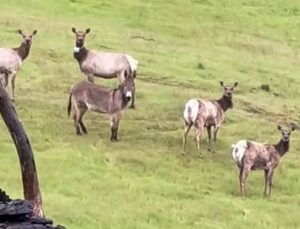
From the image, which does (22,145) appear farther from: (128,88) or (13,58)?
(13,58)

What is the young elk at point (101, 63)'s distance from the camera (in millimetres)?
28875

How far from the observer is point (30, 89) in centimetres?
3017

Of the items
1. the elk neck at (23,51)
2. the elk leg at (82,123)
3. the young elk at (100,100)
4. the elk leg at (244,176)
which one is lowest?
the elk leg at (244,176)

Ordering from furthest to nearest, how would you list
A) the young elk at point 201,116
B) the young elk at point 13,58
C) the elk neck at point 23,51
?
the elk neck at point 23,51 → the young elk at point 13,58 → the young elk at point 201,116

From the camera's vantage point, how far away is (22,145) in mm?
11695

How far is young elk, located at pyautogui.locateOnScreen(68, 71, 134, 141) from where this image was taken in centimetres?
2583

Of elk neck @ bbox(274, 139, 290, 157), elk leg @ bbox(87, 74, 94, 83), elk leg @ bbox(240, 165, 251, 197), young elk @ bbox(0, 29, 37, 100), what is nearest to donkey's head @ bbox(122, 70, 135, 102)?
elk leg @ bbox(87, 74, 94, 83)

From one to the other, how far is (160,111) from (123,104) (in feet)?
10.4

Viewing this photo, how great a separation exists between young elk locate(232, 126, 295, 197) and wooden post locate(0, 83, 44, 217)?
10.9 m

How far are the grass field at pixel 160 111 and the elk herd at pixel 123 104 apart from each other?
46 cm

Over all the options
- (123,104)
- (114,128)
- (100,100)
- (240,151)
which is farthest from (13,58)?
(240,151)

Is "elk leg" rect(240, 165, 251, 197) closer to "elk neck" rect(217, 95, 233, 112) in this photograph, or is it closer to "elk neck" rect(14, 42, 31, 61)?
"elk neck" rect(217, 95, 233, 112)

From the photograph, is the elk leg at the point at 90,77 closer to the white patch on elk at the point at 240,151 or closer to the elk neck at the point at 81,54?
the elk neck at the point at 81,54

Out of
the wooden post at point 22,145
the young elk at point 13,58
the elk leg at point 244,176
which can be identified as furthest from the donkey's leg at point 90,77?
the wooden post at point 22,145
